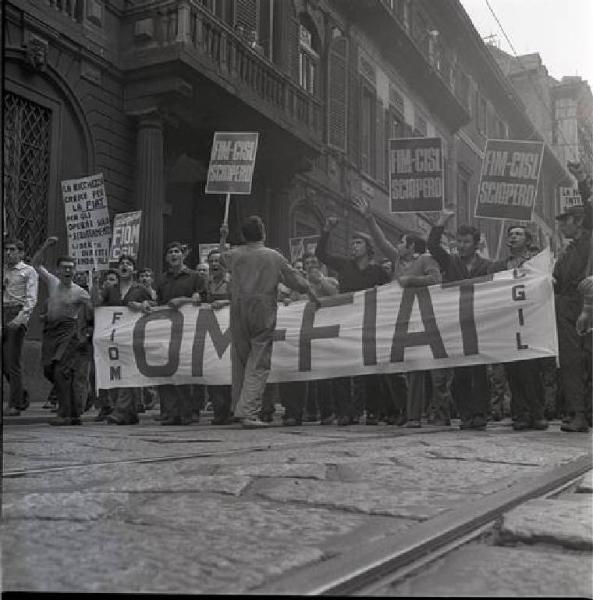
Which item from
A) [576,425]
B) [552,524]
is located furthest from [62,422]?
[552,524]

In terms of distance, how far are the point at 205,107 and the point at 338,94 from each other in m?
6.56

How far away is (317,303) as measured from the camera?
288 inches

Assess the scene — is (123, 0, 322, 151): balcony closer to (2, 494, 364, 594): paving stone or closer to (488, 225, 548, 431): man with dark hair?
(488, 225, 548, 431): man with dark hair

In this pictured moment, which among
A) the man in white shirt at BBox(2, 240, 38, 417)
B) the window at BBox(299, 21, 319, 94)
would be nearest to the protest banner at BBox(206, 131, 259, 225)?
the man in white shirt at BBox(2, 240, 38, 417)

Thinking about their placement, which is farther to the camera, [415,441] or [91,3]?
[91,3]

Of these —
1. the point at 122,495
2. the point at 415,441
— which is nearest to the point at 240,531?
the point at 122,495

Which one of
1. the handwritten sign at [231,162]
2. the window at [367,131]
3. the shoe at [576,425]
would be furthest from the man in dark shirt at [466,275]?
the window at [367,131]

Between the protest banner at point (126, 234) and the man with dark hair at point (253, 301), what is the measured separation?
139 inches

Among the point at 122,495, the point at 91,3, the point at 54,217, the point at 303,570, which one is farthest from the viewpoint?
the point at 91,3

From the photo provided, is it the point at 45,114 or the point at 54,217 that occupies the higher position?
the point at 45,114

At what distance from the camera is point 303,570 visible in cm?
173

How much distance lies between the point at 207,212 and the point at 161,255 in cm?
304

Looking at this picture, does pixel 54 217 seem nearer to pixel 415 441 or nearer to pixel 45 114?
pixel 45 114

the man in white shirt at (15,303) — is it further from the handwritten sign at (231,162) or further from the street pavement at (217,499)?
the street pavement at (217,499)
